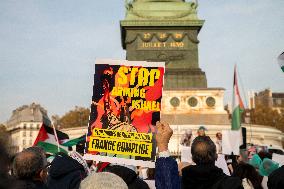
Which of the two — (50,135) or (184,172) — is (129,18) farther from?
(184,172)

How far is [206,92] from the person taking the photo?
34.8 meters

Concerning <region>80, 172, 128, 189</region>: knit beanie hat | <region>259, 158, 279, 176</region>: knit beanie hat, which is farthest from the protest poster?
<region>80, 172, 128, 189</region>: knit beanie hat

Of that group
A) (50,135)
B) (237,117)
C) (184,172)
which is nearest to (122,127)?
(184,172)

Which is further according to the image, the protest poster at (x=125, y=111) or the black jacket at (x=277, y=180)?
the protest poster at (x=125, y=111)

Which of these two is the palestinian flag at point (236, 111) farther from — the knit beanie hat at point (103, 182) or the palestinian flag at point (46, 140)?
the knit beanie hat at point (103, 182)

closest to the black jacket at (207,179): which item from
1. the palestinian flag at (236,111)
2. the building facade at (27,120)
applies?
the palestinian flag at (236,111)

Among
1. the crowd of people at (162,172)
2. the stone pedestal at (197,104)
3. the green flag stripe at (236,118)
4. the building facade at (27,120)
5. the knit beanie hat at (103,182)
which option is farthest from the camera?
the building facade at (27,120)

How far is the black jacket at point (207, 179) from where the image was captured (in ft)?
11.8

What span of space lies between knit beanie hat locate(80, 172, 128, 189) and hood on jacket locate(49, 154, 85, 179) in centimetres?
165

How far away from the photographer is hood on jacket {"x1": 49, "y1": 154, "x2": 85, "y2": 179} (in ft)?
12.6

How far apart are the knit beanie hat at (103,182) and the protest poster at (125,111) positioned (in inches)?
96.6

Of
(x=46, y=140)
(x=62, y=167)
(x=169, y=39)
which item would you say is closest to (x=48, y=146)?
(x=46, y=140)

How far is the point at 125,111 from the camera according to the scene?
5043 mm

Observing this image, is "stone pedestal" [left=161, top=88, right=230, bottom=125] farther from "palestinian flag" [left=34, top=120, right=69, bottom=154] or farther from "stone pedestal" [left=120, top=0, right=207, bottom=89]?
"palestinian flag" [left=34, top=120, right=69, bottom=154]
